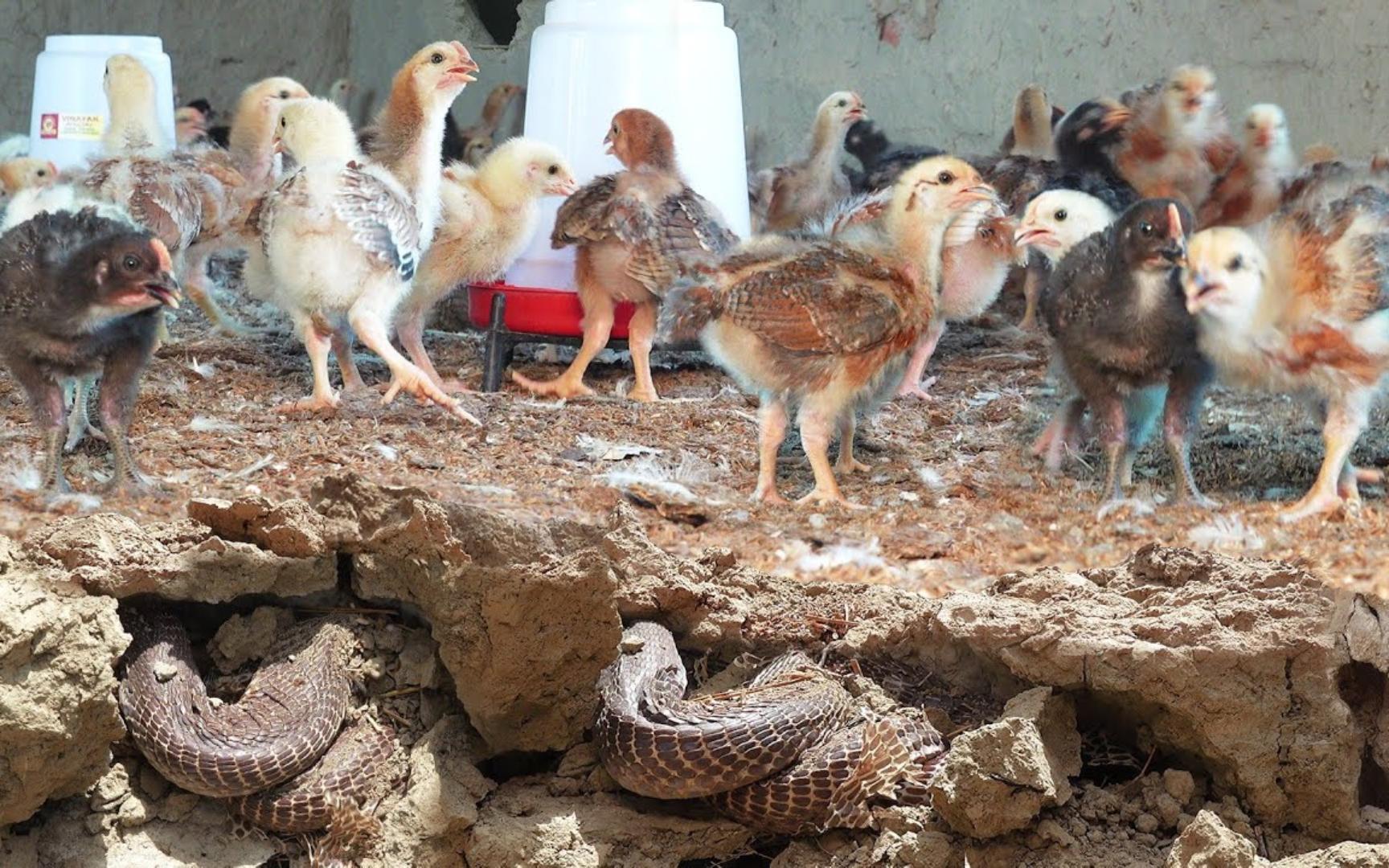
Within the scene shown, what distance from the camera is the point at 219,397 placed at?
1558 mm

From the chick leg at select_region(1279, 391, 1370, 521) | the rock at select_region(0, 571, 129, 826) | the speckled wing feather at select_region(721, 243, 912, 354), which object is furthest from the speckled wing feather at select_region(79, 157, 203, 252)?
the chick leg at select_region(1279, 391, 1370, 521)

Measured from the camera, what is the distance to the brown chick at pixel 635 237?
1.61 m

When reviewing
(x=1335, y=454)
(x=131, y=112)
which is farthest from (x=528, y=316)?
(x=1335, y=454)

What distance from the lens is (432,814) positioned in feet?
5.61

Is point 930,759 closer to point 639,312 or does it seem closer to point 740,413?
point 740,413

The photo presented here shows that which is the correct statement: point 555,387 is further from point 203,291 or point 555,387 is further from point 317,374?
point 203,291

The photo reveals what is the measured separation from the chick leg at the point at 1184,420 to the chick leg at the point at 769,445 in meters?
0.33

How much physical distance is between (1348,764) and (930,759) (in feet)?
1.29

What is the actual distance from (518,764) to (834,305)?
0.59 m

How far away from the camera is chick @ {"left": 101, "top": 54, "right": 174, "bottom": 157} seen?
5.03ft

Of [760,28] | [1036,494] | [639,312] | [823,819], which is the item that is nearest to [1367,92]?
[1036,494]

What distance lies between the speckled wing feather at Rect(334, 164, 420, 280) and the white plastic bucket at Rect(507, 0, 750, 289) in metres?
0.11

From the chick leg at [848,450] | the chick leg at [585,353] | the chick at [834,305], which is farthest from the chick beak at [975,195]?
the chick leg at [585,353]

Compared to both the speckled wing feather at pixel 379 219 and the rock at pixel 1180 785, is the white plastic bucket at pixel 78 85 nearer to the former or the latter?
the speckled wing feather at pixel 379 219
